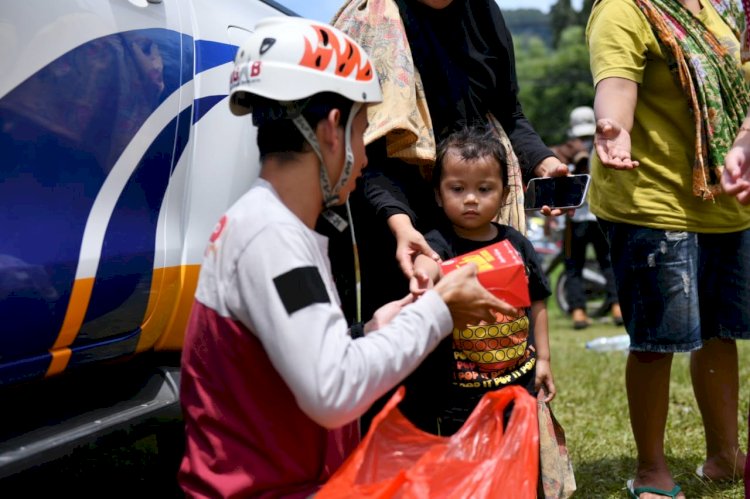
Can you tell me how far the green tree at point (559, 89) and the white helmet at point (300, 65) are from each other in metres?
53.2

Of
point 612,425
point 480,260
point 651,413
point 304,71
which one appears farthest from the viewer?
point 612,425

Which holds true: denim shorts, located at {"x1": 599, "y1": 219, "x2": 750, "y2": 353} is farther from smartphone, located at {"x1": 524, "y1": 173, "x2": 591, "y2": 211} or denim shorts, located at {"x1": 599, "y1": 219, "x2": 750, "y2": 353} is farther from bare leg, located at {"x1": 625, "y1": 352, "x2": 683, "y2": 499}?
smartphone, located at {"x1": 524, "y1": 173, "x2": 591, "y2": 211}

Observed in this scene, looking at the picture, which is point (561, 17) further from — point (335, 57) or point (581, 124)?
point (335, 57)

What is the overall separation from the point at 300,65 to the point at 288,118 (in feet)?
0.37

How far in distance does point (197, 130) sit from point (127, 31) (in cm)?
38

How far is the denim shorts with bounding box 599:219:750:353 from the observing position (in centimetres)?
338

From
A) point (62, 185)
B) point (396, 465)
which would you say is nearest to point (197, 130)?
point (62, 185)

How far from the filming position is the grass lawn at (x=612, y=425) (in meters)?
3.79

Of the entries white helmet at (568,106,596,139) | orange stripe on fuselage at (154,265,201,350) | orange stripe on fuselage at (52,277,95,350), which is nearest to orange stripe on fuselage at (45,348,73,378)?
orange stripe on fuselage at (52,277,95,350)

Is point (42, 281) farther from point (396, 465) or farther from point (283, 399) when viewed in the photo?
point (396, 465)

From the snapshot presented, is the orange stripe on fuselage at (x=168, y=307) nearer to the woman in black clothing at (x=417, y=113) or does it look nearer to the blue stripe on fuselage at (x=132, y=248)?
the blue stripe on fuselage at (x=132, y=248)

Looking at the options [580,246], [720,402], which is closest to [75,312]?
[720,402]

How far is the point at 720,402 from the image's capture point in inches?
146

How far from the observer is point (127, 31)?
8.52ft
